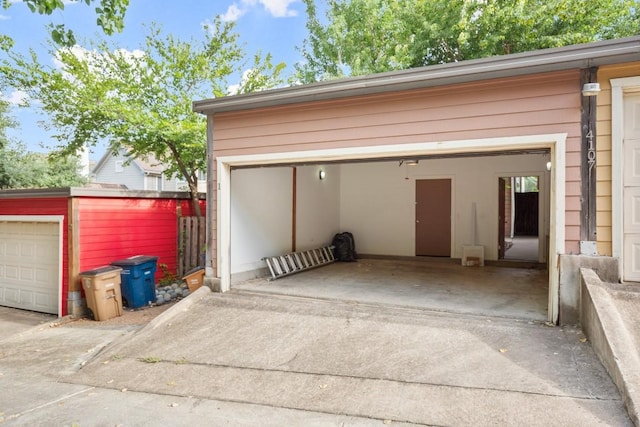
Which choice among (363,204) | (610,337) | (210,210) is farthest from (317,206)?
(610,337)

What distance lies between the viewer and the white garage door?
7160mm

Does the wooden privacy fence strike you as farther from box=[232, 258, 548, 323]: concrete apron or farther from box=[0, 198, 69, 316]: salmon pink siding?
box=[232, 258, 548, 323]: concrete apron

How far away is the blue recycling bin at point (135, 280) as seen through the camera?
6.83 metres

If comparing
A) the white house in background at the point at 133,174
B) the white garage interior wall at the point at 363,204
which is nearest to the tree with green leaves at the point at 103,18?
the white garage interior wall at the point at 363,204

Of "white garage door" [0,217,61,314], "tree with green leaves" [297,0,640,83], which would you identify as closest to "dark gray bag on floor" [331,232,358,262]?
"white garage door" [0,217,61,314]

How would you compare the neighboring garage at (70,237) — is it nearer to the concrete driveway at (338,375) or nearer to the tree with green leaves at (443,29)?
the concrete driveway at (338,375)

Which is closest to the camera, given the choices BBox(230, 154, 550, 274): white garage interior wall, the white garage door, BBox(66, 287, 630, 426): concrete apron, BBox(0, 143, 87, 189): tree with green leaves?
BBox(66, 287, 630, 426): concrete apron

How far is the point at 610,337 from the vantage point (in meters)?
3.05

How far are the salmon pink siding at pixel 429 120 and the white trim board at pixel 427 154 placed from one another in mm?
65

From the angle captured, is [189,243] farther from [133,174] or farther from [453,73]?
[133,174]

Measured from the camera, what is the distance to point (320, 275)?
7.52 m

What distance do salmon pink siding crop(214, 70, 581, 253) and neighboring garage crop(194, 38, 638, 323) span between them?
0.04 ft

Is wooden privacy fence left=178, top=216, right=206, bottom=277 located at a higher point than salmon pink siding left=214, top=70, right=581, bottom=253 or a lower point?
lower

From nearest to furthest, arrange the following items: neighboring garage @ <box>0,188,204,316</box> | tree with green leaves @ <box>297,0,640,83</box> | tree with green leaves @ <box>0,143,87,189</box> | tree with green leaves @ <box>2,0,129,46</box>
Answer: tree with green leaves @ <box>2,0,129,46</box>
neighboring garage @ <box>0,188,204,316</box>
tree with green leaves @ <box>297,0,640,83</box>
tree with green leaves @ <box>0,143,87,189</box>
